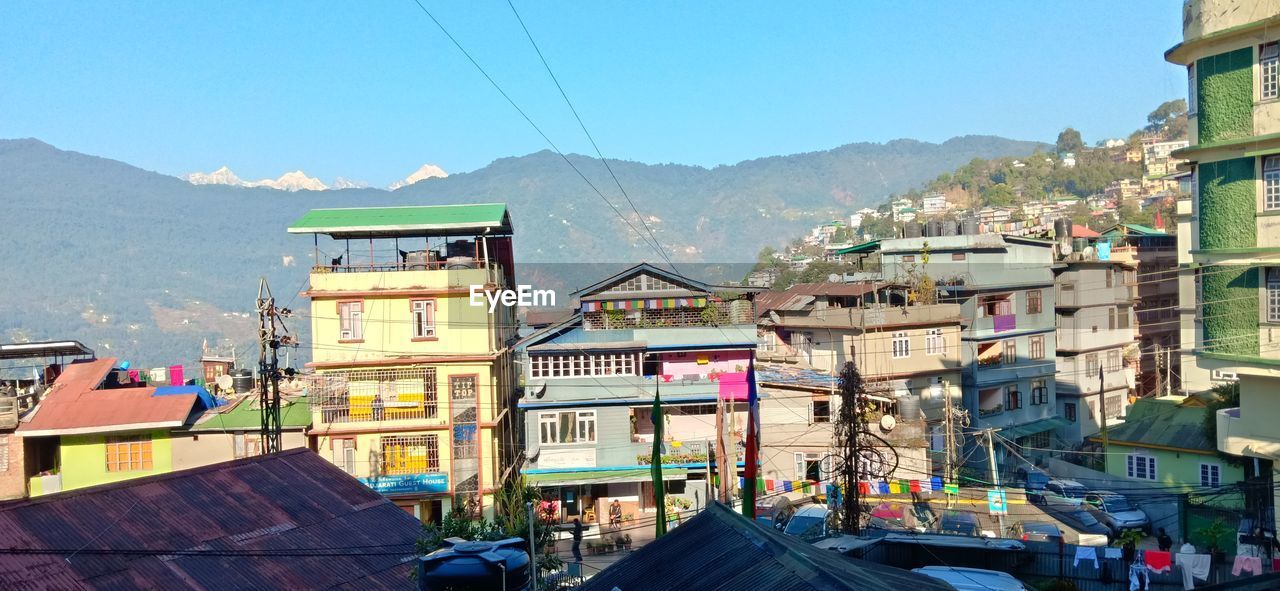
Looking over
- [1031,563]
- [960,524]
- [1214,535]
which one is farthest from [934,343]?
[1031,563]

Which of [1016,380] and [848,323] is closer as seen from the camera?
[848,323]

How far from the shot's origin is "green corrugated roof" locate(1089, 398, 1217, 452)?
24703 mm

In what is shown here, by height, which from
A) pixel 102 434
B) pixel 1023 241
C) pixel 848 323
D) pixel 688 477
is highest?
pixel 1023 241

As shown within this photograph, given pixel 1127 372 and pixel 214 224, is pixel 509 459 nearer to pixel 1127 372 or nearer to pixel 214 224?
pixel 1127 372

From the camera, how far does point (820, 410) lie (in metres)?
29.4

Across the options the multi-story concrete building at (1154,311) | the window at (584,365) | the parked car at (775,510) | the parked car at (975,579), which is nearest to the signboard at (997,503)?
the parked car at (775,510)

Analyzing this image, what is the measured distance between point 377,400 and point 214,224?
165 metres

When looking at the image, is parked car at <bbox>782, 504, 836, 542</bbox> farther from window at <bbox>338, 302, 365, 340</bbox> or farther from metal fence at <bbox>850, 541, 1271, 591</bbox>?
window at <bbox>338, 302, 365, 340</bbox>

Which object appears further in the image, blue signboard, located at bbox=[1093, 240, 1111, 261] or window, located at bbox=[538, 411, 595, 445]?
blue signboard, located at bbox=[1093, 240, 1111, 261]

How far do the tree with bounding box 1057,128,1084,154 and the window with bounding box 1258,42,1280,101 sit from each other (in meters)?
119

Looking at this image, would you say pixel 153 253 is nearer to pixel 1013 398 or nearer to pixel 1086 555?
pixel 1013 398

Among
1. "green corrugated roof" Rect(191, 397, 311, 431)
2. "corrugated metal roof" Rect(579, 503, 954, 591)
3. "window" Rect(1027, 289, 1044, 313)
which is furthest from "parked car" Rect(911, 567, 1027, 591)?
"window" Rect(1027, 289, 1044, 313)

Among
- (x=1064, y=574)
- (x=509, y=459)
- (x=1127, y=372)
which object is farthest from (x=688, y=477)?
(x=1127, y=372)

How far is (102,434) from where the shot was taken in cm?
2680
